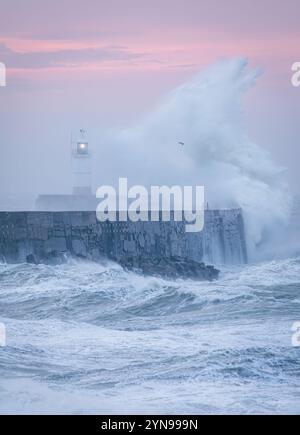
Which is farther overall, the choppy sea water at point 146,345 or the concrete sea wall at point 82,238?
the concrete sea wall at point 82,238

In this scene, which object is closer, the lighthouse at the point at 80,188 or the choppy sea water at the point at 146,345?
the choppy sea water at the point at 146,345

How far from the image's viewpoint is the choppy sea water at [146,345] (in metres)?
8.45

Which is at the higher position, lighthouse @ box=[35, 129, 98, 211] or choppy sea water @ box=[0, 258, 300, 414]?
lighthouse @ box=[35, 129, 98, 211]

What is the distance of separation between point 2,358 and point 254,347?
2.44m

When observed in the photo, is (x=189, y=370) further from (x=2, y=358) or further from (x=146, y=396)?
(x=2, y=358)

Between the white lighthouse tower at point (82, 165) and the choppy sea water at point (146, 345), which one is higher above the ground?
the white lighthouse tower at point (82, 165)

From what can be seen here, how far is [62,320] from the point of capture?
12.6m

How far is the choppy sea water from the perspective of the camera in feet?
27.7

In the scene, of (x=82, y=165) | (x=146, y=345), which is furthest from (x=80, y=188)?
(x=146, y=345)

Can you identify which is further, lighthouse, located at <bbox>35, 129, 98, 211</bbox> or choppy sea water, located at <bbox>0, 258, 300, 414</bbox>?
lighthouse, located at <bbox>35, 129, 98, 211</bbox>

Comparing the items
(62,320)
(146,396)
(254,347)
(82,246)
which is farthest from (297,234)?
(146,396)

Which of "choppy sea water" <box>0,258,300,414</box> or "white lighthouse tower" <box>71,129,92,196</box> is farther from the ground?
"white lighthouse tower" <box>71,129,92,196</box>

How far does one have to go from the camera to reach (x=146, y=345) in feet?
35.2

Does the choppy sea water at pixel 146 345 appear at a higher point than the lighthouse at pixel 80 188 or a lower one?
lower
